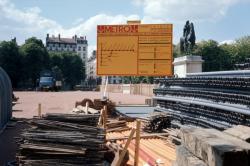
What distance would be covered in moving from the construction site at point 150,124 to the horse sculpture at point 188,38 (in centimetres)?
238

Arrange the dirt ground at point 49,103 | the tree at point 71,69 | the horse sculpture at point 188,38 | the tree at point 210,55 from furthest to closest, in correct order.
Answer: the tree at point 71,69
the tree at point 210,55
the dirt ground at point 49,103
the horse sculpture at point 188,38

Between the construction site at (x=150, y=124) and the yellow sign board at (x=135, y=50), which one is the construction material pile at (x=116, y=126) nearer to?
the construction site at (x=150, y=124)

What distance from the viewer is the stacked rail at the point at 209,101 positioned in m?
9.13

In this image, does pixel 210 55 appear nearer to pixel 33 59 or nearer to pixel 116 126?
pixel 33 59

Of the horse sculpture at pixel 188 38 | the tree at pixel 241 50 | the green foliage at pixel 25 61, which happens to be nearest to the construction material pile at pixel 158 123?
the horse sculpture at pixel 188 38

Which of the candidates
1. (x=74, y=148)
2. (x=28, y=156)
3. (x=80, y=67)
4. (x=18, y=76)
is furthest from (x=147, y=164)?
(x=80, y=67)

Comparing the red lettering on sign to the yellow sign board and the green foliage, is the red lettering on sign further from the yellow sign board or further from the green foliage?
the green foliage

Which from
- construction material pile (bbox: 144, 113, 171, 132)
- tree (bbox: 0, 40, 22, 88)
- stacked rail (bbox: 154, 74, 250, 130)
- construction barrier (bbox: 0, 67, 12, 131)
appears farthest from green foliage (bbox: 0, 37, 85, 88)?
construction material pile (bbox: 144, 113, 171, 132)

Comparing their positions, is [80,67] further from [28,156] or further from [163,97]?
[28,156]

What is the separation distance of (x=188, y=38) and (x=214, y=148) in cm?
1829

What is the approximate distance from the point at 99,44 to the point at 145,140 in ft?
30.9

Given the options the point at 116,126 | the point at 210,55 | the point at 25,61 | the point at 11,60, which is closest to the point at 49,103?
the point at 116,126

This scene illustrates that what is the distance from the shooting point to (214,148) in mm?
4477

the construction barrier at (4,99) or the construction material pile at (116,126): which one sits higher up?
the construction barrier at (4,99)
